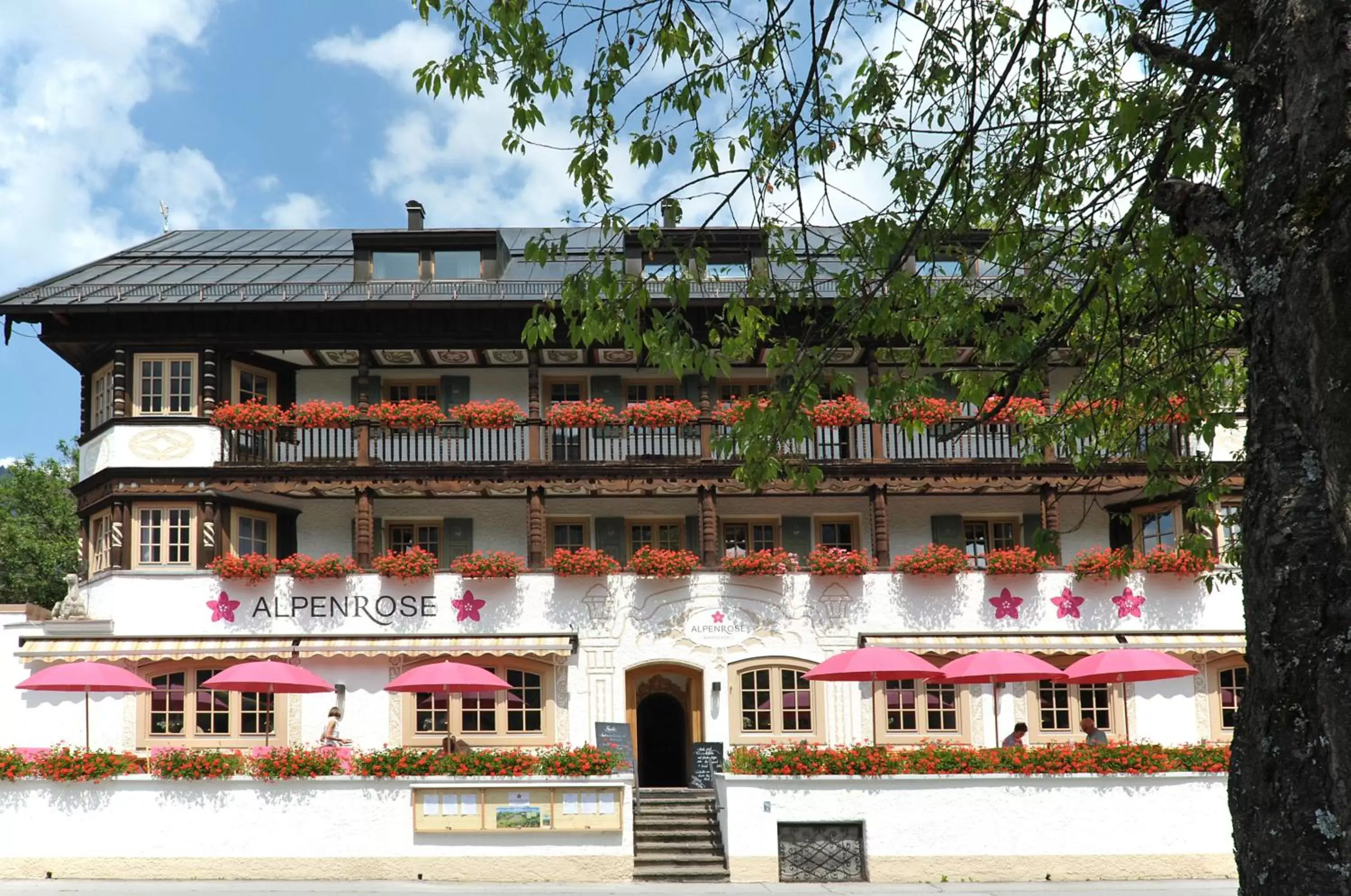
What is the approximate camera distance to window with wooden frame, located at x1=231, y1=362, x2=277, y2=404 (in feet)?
86.9

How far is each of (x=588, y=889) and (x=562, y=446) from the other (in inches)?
404

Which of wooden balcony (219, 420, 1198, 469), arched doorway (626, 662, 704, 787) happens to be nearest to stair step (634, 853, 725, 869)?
arched doorway (626, 662, 704, 787)

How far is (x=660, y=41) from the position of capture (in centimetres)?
834

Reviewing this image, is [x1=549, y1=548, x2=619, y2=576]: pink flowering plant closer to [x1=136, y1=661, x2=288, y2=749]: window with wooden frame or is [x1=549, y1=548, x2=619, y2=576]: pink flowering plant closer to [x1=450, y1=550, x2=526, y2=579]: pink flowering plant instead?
[x1=450, y1=550, x2=526, y2=579]: pink flowering plant

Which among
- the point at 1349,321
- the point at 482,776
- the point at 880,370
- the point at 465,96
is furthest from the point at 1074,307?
the point at 880,370

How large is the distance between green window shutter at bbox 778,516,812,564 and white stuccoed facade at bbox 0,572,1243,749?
1761 mm

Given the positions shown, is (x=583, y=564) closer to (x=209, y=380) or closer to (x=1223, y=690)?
(x=209, y=380)

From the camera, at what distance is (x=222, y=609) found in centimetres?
2470

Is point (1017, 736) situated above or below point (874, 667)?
below

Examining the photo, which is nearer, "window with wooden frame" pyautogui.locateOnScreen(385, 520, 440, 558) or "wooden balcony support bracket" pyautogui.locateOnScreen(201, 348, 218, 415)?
"wooden balcony support bracket" pyautogui.locateOnScreen(201, 348, 218, 415)

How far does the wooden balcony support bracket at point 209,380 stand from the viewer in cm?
2583

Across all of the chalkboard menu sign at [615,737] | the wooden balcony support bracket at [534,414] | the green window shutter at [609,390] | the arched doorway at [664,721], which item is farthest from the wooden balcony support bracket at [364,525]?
the chalkboard menu sign at [615,737]

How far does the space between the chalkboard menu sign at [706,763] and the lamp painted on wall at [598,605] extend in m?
3.09

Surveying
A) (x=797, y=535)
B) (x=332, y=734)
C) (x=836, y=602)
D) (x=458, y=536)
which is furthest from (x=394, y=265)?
(x=836, y=602)
